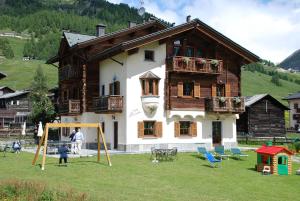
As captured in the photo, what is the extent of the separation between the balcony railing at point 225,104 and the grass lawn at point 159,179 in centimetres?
798

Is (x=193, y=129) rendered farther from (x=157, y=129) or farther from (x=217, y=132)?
(x=157, y=129)

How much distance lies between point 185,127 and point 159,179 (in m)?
15.1

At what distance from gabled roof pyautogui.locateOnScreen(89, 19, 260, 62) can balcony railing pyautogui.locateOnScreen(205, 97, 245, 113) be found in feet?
13.7

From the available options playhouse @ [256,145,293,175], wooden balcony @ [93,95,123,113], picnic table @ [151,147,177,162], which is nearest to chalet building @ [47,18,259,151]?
wooden balcony @ [93,95,123,113]

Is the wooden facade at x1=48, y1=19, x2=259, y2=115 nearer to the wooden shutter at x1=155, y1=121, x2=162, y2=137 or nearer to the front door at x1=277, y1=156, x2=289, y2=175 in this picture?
the wooden shutter at x1=155, y1=121, x2=162, y2=137

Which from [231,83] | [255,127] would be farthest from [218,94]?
[255,127]

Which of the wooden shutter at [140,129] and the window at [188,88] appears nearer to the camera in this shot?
the wooden shutter at [140,129]

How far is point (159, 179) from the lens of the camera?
18.8 m

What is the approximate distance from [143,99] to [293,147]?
12.6m

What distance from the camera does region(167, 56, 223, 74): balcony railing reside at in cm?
3209

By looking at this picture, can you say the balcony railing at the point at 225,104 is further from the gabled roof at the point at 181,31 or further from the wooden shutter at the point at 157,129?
the wooden shutter at the point at 157,129

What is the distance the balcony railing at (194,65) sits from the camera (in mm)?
32094

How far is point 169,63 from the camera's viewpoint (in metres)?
32.4

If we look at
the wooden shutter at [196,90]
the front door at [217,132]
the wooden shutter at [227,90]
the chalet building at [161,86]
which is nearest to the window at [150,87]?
the chalet building at [161,86]
